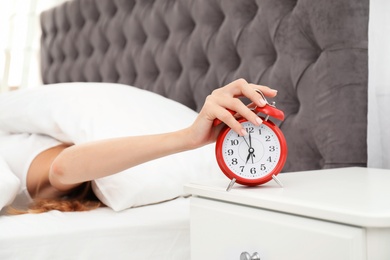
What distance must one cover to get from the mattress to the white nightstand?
296mm

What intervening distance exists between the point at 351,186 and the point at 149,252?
1.72 ft

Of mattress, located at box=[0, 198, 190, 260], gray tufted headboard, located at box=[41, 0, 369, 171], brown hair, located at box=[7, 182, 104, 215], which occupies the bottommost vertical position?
mattress, located at box=[0, 198, 190, 260]

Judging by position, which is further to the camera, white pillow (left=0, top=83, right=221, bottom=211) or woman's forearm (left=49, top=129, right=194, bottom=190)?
white pillow (left=0, top=83, right=221, bottom=211)

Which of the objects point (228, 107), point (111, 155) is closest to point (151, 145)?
point (111, 155)

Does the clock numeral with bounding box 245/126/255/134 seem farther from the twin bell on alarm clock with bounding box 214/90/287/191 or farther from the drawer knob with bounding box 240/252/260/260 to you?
the drawer knob with bounding box 240/252/260/260

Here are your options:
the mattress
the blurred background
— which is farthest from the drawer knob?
the blurred background

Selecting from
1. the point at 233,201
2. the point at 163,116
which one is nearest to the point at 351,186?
the point at 233,201

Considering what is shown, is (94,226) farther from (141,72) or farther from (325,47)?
(141,72)

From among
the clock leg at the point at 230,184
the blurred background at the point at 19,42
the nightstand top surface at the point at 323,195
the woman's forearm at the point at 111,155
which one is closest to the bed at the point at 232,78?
the woman's forearm at the point at 111,155

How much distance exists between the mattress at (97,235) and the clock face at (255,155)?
40 cm

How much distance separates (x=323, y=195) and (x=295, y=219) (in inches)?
3.3

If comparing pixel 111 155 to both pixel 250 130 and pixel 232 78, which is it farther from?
pixel 232 78

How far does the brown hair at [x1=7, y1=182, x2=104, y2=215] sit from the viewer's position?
53.1 inches

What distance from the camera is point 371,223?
2.25 feet
